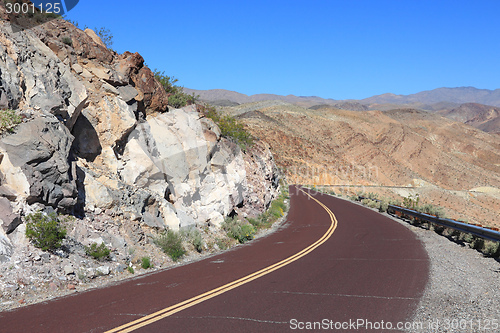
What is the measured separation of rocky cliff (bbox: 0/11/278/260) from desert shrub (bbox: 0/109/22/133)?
13cm

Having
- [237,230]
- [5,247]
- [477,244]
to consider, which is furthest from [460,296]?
[237,230]

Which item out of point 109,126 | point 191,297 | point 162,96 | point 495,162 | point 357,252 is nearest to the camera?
point 191,297

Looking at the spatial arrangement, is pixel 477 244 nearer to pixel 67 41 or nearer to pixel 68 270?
pixel 68 270

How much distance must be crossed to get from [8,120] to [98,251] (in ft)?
13.0

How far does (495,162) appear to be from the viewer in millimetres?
119812

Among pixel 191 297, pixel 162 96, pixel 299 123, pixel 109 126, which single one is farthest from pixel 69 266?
pixel 299 123

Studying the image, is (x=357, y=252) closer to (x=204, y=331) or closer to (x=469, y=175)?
(x=204, y=331)

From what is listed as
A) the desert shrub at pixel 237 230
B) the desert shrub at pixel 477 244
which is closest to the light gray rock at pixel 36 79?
the desert shrub at pixel 237 230

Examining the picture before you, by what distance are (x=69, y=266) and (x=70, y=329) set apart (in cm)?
339

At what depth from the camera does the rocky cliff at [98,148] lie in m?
9.66

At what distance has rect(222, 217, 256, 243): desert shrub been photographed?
614 inches

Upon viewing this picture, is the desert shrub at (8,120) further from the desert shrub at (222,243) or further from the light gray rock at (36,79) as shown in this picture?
the desert shrub at (222,243)

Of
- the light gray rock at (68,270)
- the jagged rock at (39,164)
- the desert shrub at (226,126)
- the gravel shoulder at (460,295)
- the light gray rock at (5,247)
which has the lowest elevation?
the gravel shoulder at (460,295)

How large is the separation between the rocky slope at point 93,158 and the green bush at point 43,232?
0.60 feet
